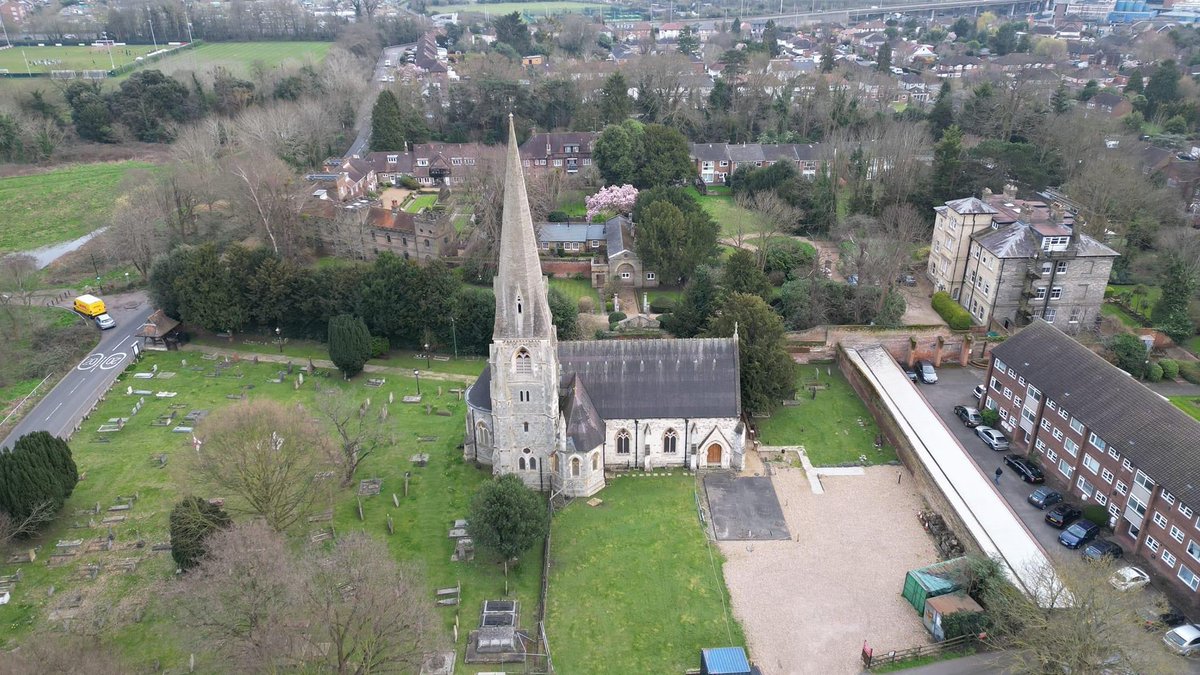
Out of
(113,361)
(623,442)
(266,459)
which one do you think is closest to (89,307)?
(113,361)

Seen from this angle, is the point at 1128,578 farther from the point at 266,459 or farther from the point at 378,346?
the point at 378,346

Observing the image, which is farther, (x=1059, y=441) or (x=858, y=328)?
(x=858, y=328)

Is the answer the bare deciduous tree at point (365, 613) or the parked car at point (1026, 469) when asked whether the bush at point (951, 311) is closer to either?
the parked car at point (1026, 469)

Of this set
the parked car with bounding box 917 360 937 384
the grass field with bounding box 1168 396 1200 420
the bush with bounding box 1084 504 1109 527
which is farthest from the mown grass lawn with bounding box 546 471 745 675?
the grass field with bounding box 1168 396 1200 420

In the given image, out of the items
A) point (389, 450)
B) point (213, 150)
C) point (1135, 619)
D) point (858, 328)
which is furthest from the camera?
point (213, 150)

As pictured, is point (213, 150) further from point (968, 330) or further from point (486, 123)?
point (968, 330)

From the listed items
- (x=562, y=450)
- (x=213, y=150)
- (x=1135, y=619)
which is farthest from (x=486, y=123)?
(x=1135, y=619)
